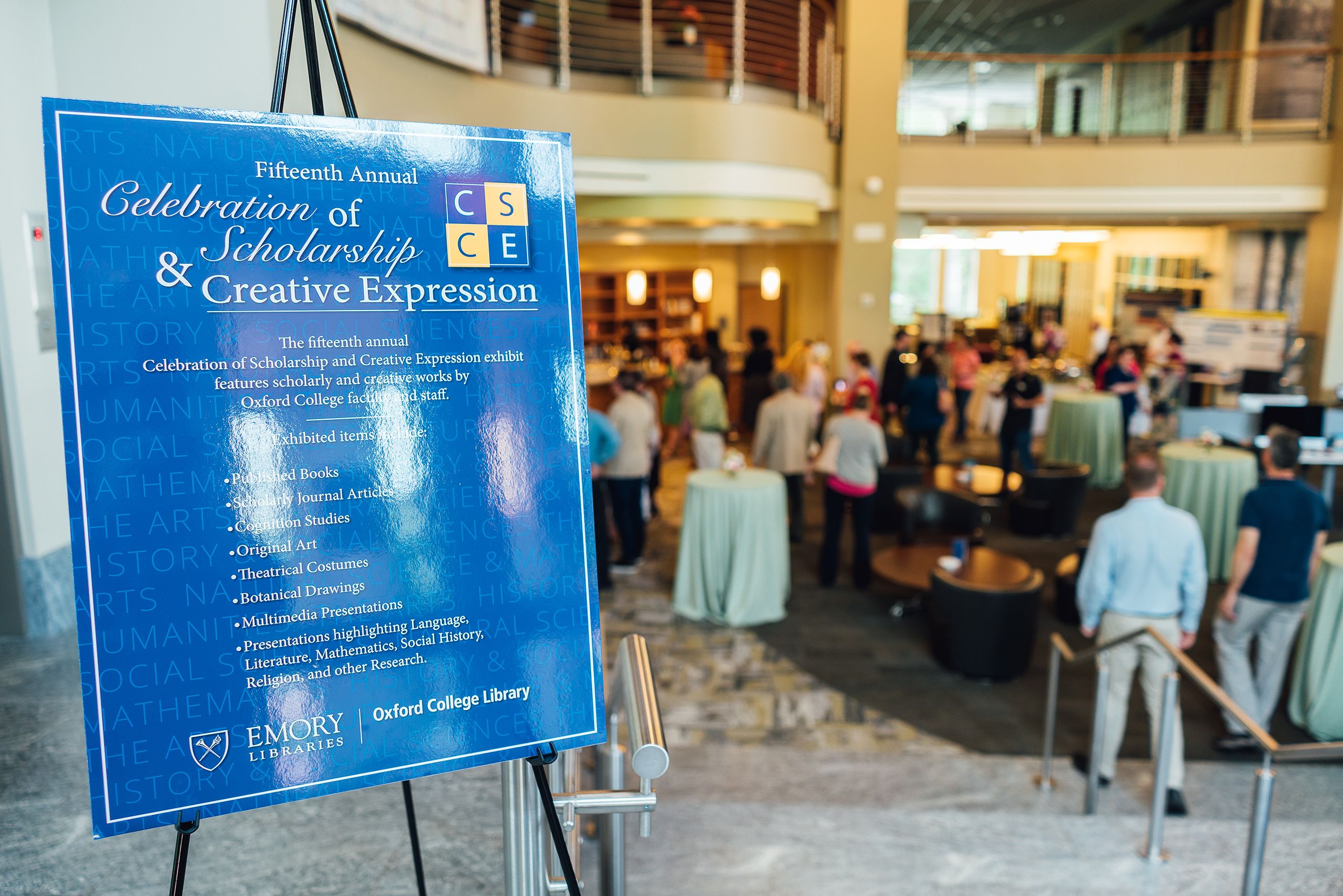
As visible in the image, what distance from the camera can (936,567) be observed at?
21.4ft

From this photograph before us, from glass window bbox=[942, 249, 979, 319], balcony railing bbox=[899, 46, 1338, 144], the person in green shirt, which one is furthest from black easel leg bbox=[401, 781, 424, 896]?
glass window bbox=[942, 249, 979, 319]

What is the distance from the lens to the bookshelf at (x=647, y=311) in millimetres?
15039

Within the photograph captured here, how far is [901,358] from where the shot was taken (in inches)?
462

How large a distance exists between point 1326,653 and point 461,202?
539 centimetres

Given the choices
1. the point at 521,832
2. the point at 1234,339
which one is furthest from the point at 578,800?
the point at 1234,339

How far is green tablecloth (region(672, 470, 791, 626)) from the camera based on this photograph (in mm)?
6750

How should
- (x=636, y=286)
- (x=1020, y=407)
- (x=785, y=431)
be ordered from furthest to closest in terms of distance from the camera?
(x=636, y=286)
(x=1020, y=407)
(x=785, y=431)

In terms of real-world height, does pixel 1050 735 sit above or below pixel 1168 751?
below

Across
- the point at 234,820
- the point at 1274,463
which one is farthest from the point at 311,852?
the point at 1274,463

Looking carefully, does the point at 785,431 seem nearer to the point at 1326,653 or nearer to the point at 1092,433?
the point at 1326,653

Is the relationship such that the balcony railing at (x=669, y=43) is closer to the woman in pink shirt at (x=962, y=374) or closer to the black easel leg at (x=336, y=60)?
the woman in pink shirt at (x=962, y=374)

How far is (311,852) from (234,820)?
1.08 ft

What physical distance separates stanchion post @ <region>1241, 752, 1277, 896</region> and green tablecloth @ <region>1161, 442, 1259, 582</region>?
5.33 m

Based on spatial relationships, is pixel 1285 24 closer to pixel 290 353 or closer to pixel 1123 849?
pixel 1123 849
